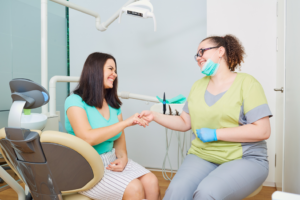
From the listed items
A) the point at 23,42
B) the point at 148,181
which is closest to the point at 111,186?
the point at 148,181

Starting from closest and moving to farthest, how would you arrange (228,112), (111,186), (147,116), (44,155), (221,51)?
(44,155) < (111,186) < (228,112) < (221,51) < (147,116)

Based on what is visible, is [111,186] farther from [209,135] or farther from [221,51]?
[221,51]

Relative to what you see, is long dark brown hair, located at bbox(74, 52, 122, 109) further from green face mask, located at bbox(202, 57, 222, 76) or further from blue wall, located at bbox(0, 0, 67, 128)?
blue wall, located at bbox(0, 0, 67, 128)

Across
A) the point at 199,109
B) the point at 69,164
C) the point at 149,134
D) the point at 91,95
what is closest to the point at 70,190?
the point at 69,164

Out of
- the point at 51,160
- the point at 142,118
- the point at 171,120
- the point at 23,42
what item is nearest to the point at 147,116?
the point at 142,118

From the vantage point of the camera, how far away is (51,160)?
863 millimetres

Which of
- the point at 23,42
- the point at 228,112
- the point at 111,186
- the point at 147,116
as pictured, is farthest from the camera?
the point at 23,42

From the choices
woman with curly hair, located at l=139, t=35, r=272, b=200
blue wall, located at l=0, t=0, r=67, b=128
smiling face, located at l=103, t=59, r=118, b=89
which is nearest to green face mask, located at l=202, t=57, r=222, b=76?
woman with curly hair, located at l=139, t=35, r=272, b=200

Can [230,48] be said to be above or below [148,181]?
→ above

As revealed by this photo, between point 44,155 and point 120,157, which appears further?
point 120,157

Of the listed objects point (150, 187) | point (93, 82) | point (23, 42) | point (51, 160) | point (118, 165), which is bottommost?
point (150, 187)

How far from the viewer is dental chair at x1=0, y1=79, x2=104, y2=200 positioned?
0.81m

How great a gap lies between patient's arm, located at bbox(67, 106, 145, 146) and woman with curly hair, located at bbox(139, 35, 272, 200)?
265mm

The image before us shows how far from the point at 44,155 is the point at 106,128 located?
42 centimetres
